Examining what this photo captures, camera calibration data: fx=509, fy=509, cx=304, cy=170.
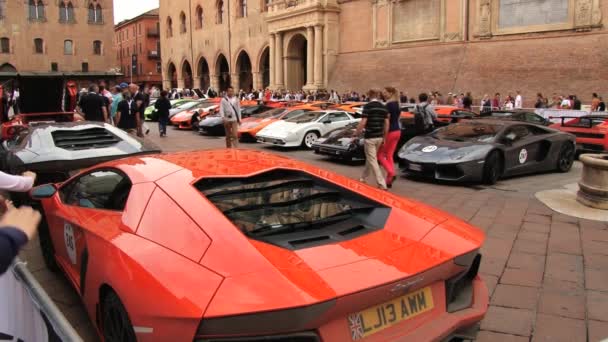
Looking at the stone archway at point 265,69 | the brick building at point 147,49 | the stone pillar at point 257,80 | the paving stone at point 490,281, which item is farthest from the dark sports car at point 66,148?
the brick building at point 147,49

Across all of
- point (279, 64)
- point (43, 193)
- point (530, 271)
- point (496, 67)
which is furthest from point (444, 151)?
point (279, 64)

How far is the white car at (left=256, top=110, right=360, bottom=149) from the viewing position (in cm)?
1503

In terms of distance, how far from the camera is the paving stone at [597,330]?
11.4ft

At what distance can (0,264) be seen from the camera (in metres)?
1.71

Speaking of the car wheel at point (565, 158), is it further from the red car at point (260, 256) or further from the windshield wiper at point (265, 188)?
the windshield wiper at point (265, 188)

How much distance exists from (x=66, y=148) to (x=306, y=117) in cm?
982

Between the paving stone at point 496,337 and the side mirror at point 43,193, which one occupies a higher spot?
the side mirror at point 43,193

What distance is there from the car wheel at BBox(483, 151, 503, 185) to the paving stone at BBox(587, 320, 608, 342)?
5753 millimetres

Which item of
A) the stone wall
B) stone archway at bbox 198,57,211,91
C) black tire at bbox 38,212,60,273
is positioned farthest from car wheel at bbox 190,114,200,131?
stone archway at bbox 198,57,211,91

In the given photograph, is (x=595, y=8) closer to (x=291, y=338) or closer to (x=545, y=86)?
(x=545, y=86)

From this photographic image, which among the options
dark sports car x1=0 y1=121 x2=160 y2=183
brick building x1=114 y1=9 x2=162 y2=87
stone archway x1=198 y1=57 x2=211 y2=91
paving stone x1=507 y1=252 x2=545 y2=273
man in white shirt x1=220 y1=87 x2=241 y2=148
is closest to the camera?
paving stone x1=507 y1=252 x2=545 y2=273

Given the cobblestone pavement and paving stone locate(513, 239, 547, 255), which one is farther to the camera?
paving stone locate(513, 239, 547, 255)

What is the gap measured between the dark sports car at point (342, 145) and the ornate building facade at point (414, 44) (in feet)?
51.4

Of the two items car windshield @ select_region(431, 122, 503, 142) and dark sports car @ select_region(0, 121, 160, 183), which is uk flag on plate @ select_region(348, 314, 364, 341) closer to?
dark sports car @ select_region(0, 121, 160, 183)
